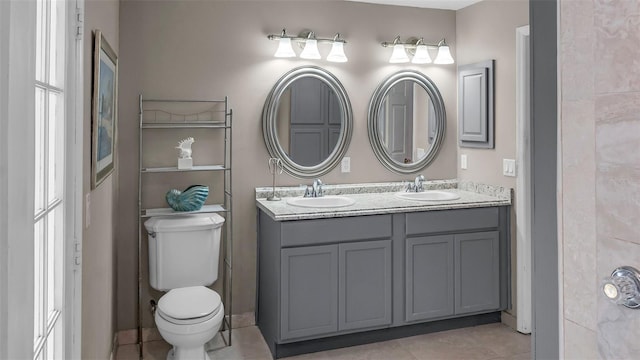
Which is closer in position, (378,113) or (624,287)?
(624,287)

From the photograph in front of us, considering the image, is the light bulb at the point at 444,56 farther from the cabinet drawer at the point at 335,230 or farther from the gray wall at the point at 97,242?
the gray wall at the point at 97,242

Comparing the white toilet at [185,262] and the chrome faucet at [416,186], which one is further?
the chrome faucet at [416,186]

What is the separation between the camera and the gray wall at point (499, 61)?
11.4ft

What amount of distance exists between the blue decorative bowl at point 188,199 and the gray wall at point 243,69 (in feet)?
1.08

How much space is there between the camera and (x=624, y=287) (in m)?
0.88

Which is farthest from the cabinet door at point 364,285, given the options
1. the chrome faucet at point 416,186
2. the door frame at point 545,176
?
the door frame at point 545,176

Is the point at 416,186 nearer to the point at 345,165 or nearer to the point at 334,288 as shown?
the point at 345,165

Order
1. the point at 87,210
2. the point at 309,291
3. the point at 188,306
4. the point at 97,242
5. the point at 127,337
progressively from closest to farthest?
the point at 87,210
the point at 97,242
the point at 188,306
the point at 309,291
the point at 127,337

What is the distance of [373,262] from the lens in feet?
10.5

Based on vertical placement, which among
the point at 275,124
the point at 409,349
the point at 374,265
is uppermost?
the point at 275,124

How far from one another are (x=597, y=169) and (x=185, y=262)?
2.63 metres

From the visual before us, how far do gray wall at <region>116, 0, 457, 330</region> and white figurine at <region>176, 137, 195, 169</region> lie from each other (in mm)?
326

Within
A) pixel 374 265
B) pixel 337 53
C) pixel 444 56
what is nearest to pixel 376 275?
pixel 374 265

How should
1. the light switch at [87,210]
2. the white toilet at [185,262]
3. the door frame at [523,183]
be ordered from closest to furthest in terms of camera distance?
1. the light switch at [87,210]
2. the white toilet at [185,262]
3. the door frame at [523,183]
